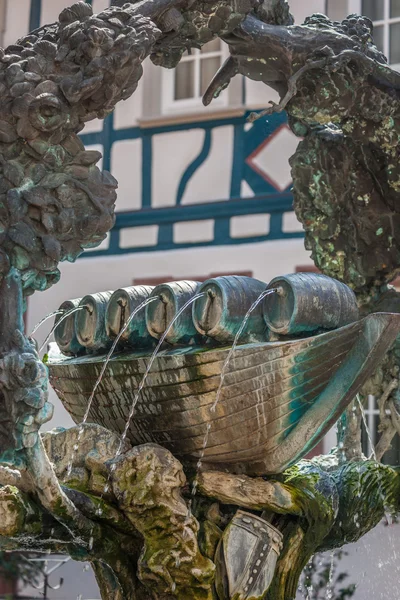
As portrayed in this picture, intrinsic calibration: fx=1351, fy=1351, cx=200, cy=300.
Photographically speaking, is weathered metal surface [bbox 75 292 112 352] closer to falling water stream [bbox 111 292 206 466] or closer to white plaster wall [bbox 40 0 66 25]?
falling water stream [bbox 111 292 206 466]

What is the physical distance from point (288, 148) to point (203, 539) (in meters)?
6.69

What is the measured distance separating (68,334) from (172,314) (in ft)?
1.88

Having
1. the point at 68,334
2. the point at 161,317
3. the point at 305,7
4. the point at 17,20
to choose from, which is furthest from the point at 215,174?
the point at 161,317

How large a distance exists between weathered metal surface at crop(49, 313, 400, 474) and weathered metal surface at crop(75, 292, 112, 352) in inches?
10.1

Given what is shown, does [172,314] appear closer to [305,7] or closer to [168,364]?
[168,364]

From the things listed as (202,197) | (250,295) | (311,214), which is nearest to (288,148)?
(202,197)

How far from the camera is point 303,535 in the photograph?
15.3 feet

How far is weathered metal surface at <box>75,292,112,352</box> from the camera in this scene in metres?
4.93

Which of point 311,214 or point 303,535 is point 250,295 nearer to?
point 303,535

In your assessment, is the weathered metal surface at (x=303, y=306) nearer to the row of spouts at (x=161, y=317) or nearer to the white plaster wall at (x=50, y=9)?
the row of spouts at (x=161, y=317)

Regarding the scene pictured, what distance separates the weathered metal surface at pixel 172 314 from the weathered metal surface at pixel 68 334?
1.42ft

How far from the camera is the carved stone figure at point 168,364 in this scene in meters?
4.03

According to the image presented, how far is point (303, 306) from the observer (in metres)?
4.45

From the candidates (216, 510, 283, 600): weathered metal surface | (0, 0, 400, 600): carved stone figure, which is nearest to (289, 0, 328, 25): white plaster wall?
(0, 0, 400, 600): carved stone figure
